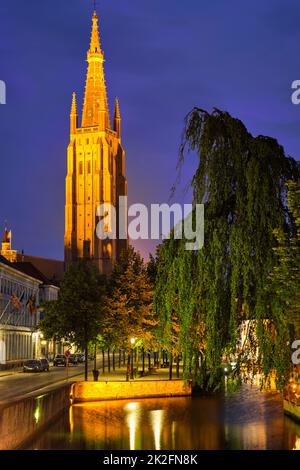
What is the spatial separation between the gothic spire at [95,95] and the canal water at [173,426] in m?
141

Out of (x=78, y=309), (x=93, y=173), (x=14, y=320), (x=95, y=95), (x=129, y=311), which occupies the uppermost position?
(x=95, y=95)

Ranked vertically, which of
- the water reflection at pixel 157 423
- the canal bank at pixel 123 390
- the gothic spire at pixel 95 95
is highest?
the gothic spire at pixel 95 95

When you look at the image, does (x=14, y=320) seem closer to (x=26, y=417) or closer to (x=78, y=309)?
(x=78, y=309)

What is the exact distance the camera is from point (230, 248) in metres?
17.3

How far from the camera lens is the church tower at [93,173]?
16462cm

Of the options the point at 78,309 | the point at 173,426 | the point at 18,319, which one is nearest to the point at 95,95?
the point at 18,319

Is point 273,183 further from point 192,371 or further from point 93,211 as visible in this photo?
point 93,211

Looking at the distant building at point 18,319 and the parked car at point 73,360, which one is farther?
the parked car at point 73,360

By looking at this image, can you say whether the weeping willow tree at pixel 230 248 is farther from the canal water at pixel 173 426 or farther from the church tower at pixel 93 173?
the church tower at pixel 93 173

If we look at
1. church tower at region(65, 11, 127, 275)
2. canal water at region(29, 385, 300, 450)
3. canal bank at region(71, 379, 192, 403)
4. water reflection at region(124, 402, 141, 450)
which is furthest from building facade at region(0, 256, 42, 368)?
church tower at region(65, 11, 127, 275)

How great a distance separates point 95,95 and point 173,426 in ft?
505

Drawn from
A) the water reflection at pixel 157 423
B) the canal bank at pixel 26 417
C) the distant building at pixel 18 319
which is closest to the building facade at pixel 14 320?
the distant building at pixel 18 319

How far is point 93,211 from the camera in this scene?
168 meters

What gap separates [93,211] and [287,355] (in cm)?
15248
